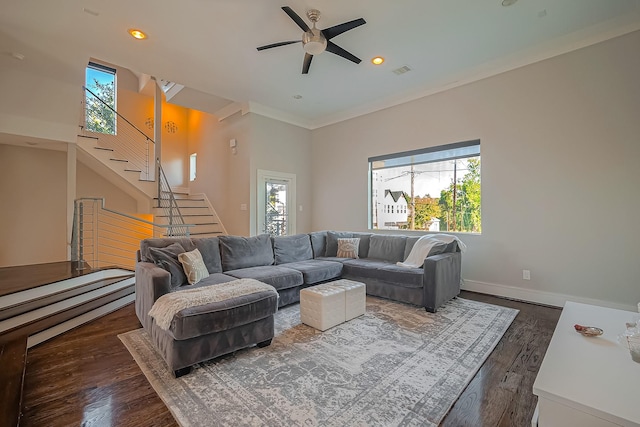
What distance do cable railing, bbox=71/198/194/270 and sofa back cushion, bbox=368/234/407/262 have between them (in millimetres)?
3044

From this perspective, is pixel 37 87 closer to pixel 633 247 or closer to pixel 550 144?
pixel 550 144

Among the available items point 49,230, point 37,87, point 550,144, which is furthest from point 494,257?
point 49,230

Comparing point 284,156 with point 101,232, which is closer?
point 101,232

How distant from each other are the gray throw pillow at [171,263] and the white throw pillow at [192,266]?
0.05m

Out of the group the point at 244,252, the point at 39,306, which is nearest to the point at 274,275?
the point at 244,252

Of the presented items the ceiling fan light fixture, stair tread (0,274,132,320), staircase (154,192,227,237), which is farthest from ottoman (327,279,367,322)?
staircase (154,192,227,237)

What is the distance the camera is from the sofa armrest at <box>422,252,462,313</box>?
3.24 metres

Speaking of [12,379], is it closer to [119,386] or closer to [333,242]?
[119,386]

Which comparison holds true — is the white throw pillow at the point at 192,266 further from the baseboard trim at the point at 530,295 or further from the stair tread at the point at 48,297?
the baseboard trim at the point at 530,295

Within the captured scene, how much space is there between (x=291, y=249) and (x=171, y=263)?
178cm

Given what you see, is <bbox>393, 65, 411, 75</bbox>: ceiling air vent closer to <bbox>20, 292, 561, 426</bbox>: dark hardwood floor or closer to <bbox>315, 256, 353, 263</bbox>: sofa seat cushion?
<bbox>315, 256, 353, 263</bbox>: sofa seat cushion

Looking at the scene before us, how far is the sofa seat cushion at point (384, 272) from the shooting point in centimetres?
341

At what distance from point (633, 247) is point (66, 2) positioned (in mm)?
6511

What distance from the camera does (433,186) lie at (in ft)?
15.9
